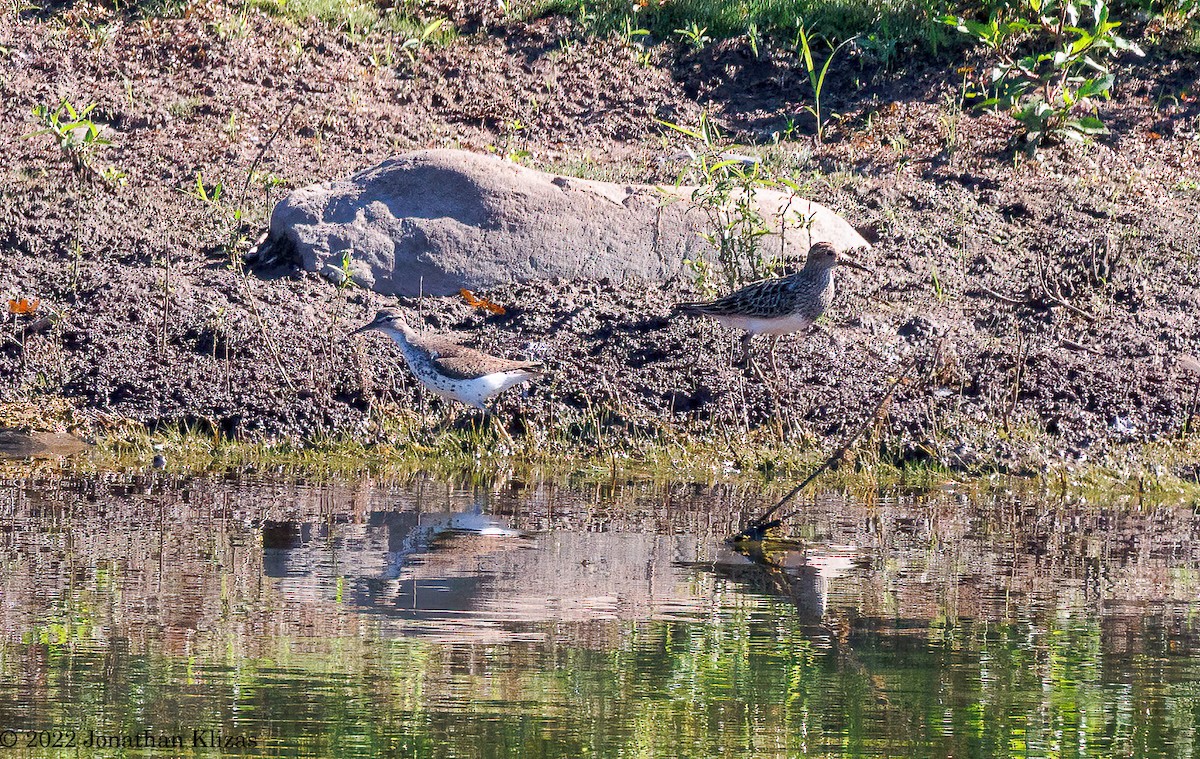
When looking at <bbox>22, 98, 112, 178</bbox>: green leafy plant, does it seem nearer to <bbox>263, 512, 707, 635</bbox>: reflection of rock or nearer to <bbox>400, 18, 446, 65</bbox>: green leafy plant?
<bbox>400, 18, 446, 65</bbox>: green leafy plant

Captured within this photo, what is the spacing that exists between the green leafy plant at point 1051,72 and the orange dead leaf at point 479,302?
4.25 metres

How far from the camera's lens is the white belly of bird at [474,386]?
8.44 m

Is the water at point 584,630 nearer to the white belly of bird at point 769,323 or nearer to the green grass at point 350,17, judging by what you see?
A: the white belly of bird at point 769,323

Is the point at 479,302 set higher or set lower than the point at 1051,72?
lower

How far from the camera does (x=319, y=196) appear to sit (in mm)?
10797

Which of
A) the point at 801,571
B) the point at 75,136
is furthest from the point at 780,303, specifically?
the point at 75,136

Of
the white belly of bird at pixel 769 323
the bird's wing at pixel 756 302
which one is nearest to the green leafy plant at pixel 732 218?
the bird's wing at pixel 756 302

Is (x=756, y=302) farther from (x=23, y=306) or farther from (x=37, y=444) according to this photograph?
(x=23, y=306)

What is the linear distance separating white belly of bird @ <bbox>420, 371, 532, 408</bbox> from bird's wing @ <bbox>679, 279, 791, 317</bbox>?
1.28 metres

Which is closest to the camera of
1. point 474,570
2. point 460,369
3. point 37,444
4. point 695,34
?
point 474,570

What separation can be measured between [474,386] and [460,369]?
133 mm

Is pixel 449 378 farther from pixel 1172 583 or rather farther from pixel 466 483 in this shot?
pixel 1172 583

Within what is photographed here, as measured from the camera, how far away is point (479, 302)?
10.1 metres

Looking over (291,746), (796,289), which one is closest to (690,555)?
(291,746)
